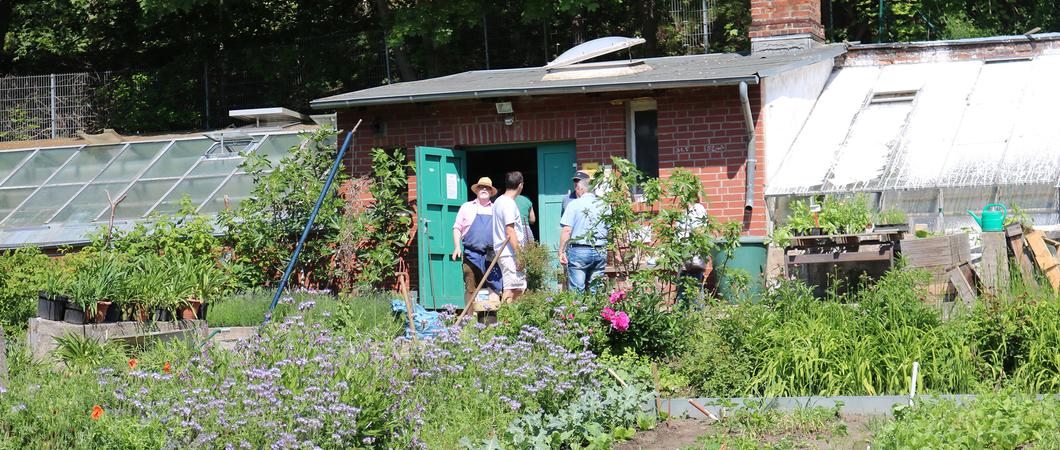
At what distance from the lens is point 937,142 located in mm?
12953

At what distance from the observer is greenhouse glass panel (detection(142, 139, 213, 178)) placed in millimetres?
15250

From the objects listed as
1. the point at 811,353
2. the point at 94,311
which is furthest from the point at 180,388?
the point at 811,353

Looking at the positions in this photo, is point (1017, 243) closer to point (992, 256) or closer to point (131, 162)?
point (992, 256)

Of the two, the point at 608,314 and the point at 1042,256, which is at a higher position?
the point at 1042,256

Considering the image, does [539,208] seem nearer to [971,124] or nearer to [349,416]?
[971,124]

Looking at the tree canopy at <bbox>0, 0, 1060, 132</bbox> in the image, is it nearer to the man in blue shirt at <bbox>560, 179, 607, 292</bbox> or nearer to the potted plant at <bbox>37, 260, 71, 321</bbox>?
the man in blue shirt at <bbox>560, 179, 607, 292</bbox>

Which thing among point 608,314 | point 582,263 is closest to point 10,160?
point 582,263

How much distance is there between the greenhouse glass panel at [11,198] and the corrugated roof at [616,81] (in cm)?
439

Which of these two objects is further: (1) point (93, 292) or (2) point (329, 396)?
(1) point (93, 292)

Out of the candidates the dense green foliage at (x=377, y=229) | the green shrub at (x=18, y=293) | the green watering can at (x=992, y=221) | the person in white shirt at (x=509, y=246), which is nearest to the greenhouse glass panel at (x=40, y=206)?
the green shrub at (x=18, y=293)

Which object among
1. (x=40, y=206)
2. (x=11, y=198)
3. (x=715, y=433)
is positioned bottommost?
(x=715, y=433)

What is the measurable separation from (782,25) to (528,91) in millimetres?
3618

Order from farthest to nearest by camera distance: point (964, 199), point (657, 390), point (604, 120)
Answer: point (604, 120) < point (964, 199) < point (657, 390)

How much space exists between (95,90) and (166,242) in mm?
10943
